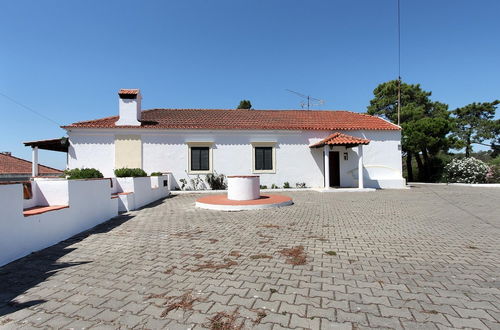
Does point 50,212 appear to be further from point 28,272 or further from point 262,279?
point 262,279

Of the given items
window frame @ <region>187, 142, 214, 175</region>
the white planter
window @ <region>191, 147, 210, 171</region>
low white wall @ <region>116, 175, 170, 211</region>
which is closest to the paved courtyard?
low white wall @ <region>116, 175, 170, 211</region>

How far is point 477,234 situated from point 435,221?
53.1 inches

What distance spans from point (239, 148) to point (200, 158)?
2626 mm

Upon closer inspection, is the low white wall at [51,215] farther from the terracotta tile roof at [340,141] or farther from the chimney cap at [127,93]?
the terracotta tile roof at [340,141]

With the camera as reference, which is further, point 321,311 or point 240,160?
point 240,160

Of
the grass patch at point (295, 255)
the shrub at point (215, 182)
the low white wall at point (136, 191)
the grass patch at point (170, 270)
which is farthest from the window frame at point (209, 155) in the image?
the grass patch at point (170, 270)

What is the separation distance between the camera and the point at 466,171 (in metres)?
18.4

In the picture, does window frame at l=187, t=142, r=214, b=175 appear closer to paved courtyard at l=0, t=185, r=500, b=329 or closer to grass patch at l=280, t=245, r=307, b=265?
paved courtyard at l=0, t=185, r=500, b=329

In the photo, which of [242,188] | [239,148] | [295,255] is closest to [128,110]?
[239,148]

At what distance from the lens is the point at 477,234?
5.50 meters

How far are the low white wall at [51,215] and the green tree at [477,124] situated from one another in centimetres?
3184

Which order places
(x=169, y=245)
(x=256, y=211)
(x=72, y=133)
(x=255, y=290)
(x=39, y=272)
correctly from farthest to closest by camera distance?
(x=72, y=133)
(x=256, y=211)
(x=169, y=245)
(x=39, y=272)
(x=255, y=290)

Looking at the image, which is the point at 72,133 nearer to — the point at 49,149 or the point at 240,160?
the point at 49,149

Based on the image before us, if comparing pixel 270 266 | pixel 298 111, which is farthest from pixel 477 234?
pixel 298 111
